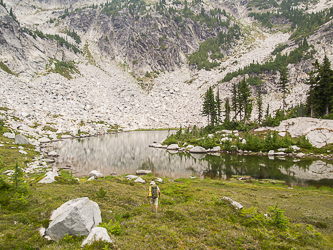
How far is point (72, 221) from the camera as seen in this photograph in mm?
8688

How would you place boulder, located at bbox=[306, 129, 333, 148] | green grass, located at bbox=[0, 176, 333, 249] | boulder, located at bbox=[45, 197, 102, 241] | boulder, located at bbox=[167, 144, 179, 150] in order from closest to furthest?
green grass, located at bbox=[0, 176, 333, 249] < boulder, located at bbox=[45, 197, 102, 241] < boulder, located at bbox=[306, 129, 333, 148] < boulder, located at bbox=[167, 144, 179, 150]

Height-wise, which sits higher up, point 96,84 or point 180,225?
point 96,84

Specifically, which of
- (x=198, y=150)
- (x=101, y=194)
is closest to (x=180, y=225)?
(x=101, y=194)

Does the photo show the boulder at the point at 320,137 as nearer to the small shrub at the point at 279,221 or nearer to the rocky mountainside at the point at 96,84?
the small shrub at the point at 279,221

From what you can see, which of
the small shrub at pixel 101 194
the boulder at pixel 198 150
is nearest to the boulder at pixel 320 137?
the boulder at pixel 198 150

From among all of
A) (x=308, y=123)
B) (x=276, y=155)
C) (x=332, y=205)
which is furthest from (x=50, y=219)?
(x=308, y=123)

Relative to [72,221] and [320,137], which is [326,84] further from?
[72,221]

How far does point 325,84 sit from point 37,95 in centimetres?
12939

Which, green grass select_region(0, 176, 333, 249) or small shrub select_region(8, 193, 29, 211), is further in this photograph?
small shrub select_region(8, 193, 29, 211)

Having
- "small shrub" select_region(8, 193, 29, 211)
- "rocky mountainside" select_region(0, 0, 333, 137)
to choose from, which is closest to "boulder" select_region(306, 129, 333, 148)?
"small shrub" select_region(8, 193, 29, 211)

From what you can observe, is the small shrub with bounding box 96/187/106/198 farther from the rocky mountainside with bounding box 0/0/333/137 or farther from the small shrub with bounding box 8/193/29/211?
the rocky mountainside with bounding box 0/0/333/137

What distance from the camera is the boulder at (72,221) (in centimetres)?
848

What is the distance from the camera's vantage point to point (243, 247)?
27.2 ft

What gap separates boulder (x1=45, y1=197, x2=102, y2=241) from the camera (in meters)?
8.48
